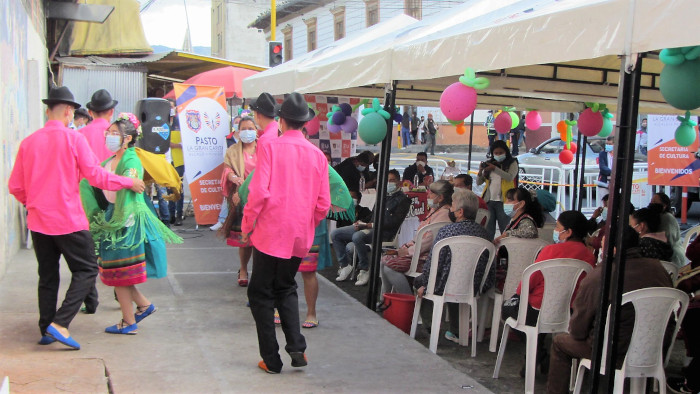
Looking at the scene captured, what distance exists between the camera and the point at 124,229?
516 cm

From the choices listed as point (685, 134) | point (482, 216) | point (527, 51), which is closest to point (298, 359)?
point (527, 51)

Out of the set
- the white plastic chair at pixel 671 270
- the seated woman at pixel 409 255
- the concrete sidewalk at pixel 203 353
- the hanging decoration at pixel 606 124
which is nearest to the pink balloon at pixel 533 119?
the hanging decoration at pixel 606 124

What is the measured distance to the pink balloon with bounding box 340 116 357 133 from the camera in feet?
33.2

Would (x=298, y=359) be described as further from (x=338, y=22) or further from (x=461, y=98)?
(x=338, y=22)

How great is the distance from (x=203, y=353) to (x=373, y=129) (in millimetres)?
2559

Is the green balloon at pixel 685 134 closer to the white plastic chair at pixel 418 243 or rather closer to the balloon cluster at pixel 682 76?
the white plastic chair at pixel 418 243

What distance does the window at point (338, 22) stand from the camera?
37.4m

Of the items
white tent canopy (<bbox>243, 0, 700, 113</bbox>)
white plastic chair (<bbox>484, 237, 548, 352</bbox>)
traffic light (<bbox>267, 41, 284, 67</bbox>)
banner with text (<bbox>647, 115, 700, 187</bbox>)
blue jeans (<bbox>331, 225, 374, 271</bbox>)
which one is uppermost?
traffic light (<bbox>267, 41, 284, 67</bbox>)

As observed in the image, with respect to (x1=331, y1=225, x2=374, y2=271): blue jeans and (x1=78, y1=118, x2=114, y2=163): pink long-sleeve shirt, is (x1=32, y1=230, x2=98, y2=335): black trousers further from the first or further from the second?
(x1=331, y1=225, x2=374, y2=271): blue jeans

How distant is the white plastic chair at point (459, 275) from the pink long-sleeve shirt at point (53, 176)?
257 cm

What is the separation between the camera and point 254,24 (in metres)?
44.2

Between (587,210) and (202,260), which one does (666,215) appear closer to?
(202,260)

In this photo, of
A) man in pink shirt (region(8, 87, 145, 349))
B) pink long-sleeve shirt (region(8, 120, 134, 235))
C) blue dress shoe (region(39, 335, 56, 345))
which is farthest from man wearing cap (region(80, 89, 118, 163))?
blue dress shoe (region(39, 335, 56, 345))

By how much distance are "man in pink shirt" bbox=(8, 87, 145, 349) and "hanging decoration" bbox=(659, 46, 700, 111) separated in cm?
343
